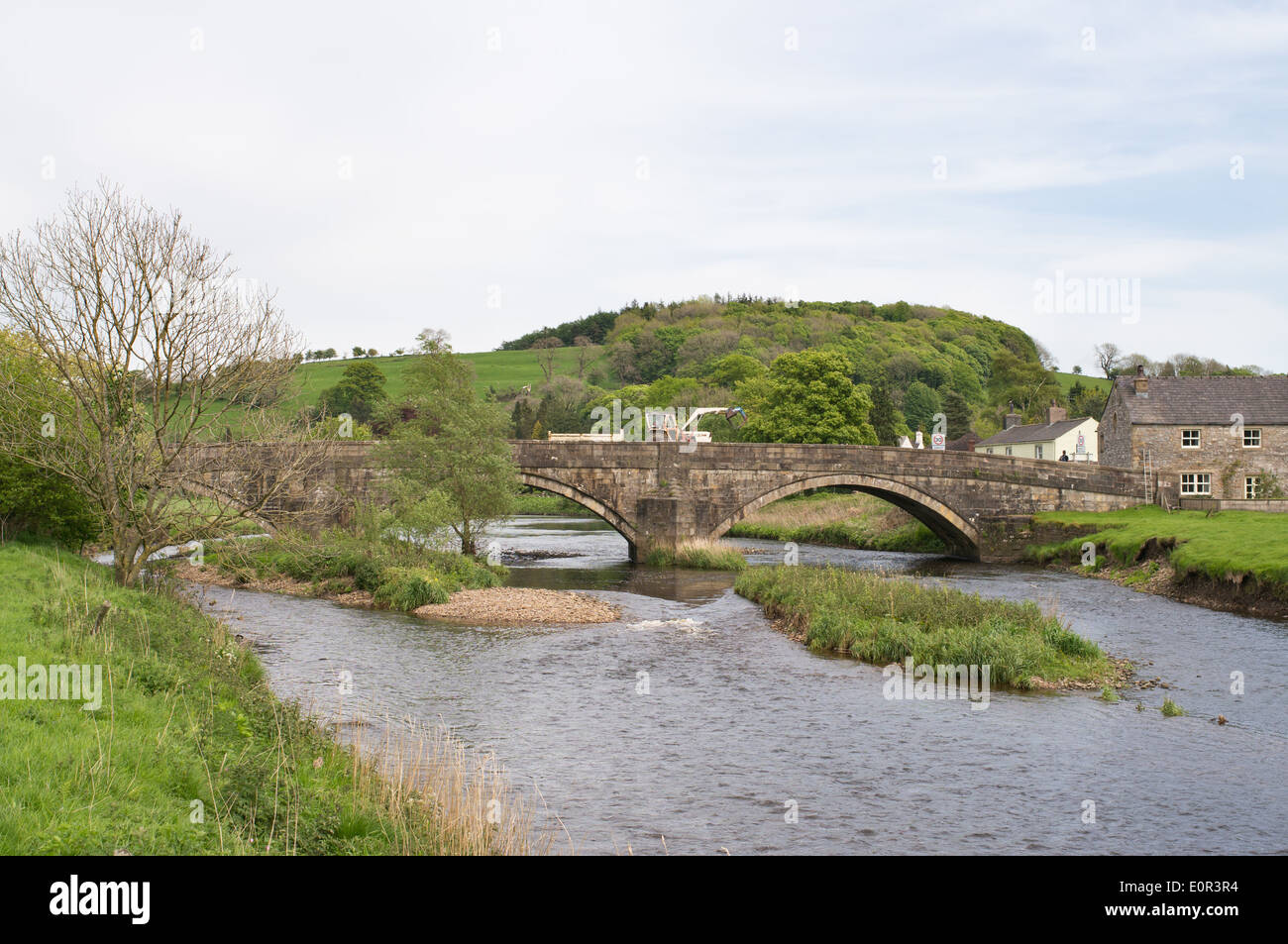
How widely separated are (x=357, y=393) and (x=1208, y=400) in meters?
74.0

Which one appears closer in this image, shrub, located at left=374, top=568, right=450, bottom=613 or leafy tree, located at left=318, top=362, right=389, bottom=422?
shrub, located at left=374, top=568, right=450, bottom=613

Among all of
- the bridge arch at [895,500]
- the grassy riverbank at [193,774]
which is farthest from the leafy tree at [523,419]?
the grassy riverbank at [193,774]

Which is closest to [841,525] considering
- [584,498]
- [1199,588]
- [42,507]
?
[584,498]

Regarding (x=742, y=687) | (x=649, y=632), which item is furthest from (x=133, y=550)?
(x=742, y=687)

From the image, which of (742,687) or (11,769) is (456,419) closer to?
(742,687)

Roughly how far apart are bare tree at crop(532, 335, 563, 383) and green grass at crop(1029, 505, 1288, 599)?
284 ft

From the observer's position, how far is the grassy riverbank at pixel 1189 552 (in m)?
26.6

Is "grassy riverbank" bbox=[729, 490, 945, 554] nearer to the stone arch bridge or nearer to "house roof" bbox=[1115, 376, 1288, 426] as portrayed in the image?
the stone arch bridge

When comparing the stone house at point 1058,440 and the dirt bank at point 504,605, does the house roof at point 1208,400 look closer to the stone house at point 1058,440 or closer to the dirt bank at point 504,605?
the stone house at point 1058,440

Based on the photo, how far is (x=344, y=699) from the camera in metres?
16.6

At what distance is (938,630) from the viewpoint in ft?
68.6

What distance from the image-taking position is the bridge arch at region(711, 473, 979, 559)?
1700 inches

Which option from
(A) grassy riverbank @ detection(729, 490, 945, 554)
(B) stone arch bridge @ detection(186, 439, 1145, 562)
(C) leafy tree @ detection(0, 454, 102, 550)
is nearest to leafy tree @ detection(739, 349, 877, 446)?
(A) grassy riverbank @ detection(729, 490, 945, 554)
